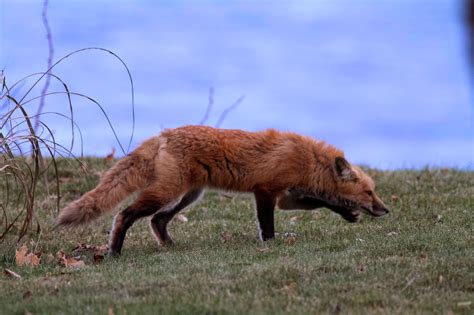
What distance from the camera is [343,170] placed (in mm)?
8852

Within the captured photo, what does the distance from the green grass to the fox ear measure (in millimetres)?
652

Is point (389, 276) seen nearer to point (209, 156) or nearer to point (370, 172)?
point (209, 156)

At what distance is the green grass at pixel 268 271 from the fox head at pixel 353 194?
222 mm

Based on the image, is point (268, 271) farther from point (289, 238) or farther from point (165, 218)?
point (165, 218)

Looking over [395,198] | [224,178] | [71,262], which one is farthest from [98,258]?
[395,198]

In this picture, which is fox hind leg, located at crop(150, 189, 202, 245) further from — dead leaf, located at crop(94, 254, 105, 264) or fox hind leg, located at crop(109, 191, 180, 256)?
dead leaf, located at crop(94, 254, 105, 264)

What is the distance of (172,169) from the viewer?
7.73 m

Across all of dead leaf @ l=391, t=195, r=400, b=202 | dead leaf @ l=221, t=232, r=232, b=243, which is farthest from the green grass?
dead leaf @ l=391, t=195, r=400, b=202

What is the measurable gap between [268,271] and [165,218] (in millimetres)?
2908

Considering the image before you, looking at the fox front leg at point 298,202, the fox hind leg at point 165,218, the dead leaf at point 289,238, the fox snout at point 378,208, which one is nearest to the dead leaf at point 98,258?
the fox hind leg at point 165,218

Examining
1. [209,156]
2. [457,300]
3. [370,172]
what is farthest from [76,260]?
[370,172]

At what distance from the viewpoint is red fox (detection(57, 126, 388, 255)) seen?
7625 millimetres

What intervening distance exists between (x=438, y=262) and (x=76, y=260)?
365 cm

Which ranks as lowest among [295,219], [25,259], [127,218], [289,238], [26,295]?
[26,295]
